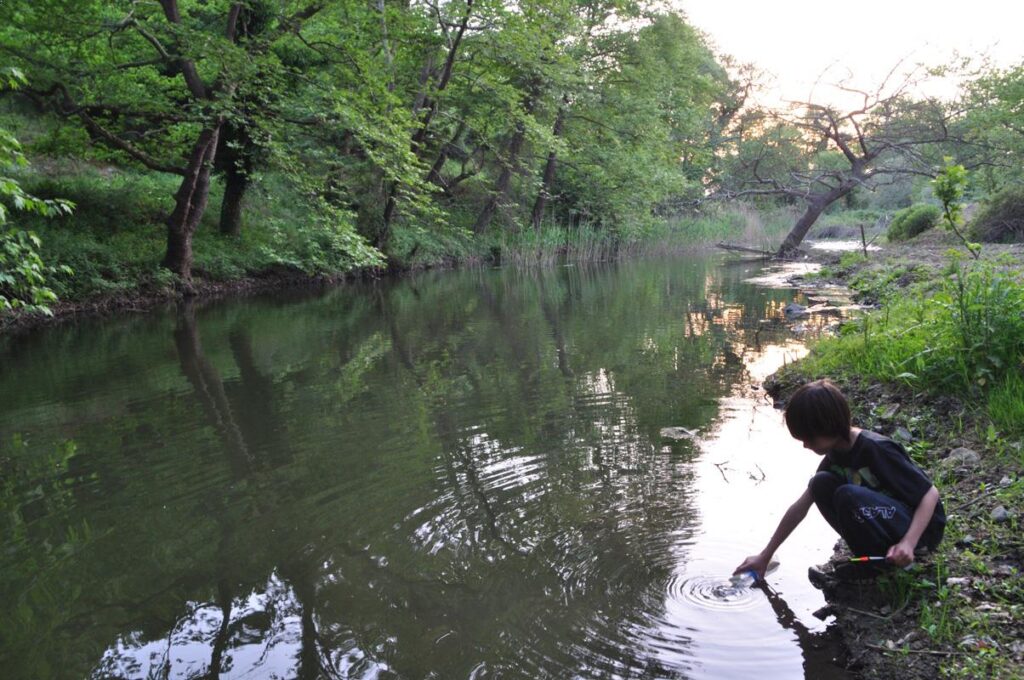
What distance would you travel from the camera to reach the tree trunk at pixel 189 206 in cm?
1577

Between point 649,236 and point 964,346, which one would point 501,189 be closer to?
point 649,236

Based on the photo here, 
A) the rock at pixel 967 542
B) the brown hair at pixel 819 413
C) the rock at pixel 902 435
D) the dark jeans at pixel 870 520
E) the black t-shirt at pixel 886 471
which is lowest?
the rock at pixel 967 542

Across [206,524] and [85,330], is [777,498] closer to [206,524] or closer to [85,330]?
[206,524]

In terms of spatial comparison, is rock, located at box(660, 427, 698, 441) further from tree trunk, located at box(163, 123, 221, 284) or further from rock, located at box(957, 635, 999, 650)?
tree trunk, located at box(163, 123, 221, 284)

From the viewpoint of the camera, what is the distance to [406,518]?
14.1 feet

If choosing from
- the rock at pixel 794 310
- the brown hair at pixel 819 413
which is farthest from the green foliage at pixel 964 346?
the rock at pixel 794 310

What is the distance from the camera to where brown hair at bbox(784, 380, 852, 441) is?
2922 mm

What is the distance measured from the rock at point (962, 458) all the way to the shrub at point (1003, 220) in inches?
670

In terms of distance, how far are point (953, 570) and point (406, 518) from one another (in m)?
2.87

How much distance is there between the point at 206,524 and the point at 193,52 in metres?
12.0

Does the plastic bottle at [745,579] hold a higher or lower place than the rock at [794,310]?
lower

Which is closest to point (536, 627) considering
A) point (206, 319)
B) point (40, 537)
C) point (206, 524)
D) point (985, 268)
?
point (206, 524)

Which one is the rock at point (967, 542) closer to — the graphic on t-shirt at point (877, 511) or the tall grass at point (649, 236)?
the graphic on t-shirt at point (877, 511)

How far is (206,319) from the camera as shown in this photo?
13.7 meters
